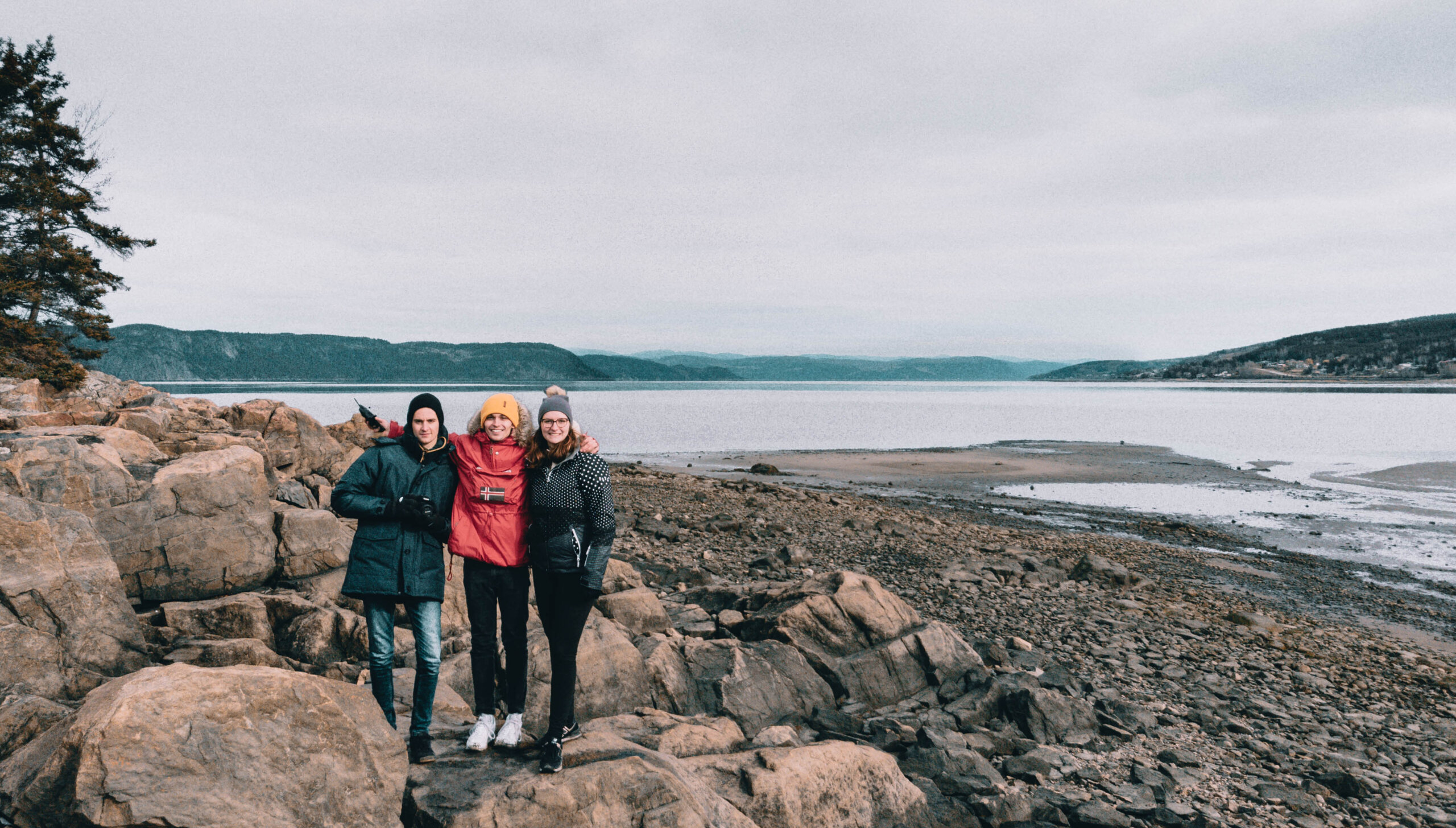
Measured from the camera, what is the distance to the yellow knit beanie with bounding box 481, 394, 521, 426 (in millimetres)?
5551

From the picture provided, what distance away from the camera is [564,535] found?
538 cm

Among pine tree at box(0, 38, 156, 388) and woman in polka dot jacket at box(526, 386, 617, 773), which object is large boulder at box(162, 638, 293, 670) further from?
pine tree at box(0, 38, 156, 388)

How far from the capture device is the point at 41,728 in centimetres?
498

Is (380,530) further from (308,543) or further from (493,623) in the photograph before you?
A: (308,543)

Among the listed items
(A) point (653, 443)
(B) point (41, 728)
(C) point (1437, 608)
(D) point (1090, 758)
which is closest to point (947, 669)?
(D) point (1090, 758)

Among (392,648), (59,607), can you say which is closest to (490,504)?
(392,648)

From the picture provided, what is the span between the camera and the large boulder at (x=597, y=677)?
7266 millimetres

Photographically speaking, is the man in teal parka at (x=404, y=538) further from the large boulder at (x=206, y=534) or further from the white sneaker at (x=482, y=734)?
the large boulder at (x=206, y=534)

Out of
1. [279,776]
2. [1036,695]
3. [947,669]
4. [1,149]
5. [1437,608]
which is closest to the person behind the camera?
[279,776]

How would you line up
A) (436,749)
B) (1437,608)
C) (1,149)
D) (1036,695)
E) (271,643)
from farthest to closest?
(1,149), (1437,608), (1036,695), (271,643), (436,749)

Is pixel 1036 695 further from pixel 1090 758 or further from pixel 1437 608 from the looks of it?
pixel 1437 608

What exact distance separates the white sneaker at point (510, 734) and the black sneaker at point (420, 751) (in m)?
0.46

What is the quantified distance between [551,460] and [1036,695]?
22.8 ft

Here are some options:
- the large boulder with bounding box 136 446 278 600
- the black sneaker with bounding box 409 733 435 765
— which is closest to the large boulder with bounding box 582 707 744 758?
the black sneaker with bounding box 409 733 435 765
